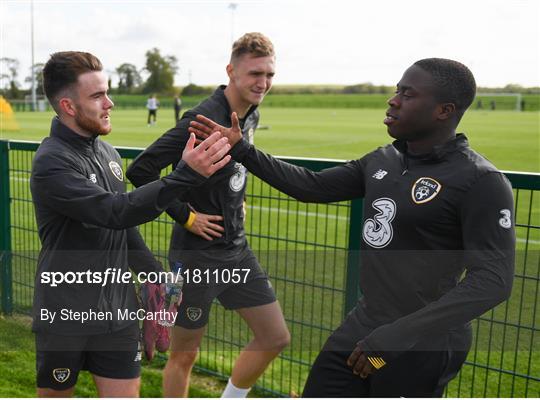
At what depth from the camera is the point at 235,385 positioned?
4004 mm

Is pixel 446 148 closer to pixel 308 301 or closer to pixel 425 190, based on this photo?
pixel 425 190

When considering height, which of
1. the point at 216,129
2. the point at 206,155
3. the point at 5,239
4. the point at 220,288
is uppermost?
the point at 216,129

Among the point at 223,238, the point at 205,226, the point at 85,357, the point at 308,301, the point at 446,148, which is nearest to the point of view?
the point at 446,148

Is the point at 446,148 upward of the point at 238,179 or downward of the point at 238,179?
upward

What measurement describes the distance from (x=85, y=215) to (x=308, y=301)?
337 centimetres

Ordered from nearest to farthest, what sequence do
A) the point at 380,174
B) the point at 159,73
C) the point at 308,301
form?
the point at 380,174
the point at 308,301
the point at 159,73

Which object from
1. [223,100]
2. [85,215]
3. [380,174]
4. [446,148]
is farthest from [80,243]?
[446,148]

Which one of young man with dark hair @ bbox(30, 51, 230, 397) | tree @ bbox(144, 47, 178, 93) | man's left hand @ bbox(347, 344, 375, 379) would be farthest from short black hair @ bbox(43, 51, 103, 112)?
tree @ bbox(144, 47, 178, 93)

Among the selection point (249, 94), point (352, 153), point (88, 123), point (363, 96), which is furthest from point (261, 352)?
point (363, 96)

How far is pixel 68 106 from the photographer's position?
115 inches

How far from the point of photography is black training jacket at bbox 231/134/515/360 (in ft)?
7.77

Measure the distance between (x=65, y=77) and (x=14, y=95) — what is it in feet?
242

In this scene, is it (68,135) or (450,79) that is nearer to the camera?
(450,79)

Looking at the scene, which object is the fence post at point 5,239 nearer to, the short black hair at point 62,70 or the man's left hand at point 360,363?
the short black hair at point 62,70
